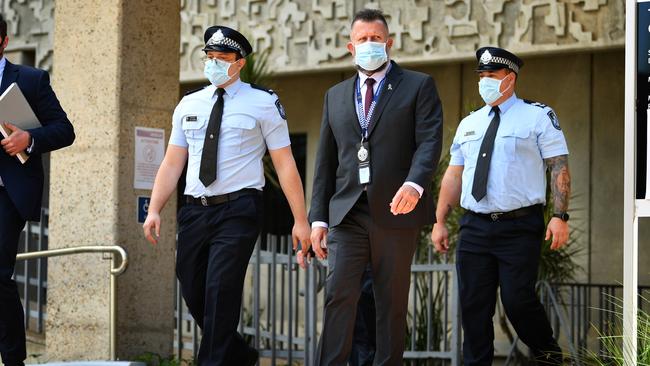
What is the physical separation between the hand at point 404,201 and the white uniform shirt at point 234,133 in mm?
1093

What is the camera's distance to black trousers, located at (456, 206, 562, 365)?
7105 mm

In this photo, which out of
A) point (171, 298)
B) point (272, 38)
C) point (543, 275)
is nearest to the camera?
point (171, 298)

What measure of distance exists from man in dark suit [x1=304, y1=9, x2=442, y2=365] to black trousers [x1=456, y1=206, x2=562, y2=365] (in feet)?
2.67

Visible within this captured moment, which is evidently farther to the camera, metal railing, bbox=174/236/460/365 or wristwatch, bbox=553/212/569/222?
metal railing, bbox=174/236/460/365

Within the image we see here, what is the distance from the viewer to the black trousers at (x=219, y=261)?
654 centimetres

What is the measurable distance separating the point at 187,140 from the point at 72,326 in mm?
2428

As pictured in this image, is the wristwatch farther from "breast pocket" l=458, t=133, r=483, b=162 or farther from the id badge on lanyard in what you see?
the id badge on lanyard

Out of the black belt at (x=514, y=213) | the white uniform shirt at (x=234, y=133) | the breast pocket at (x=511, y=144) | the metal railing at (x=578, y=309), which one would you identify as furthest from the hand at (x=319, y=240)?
the metal railing at (x=578, y=309)

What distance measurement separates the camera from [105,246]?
27.0 feet

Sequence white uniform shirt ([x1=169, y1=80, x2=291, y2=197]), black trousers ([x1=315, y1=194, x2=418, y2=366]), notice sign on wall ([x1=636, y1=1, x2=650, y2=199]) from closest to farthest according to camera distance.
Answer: black trousers ([x1=315, y1=194, x2=418, y2=366])
notice sign on wall ([x1=636, y1=1, x2=650, y2=199])
white uniform shirt ([x1=169, y1=80, x2=291, y2=197])

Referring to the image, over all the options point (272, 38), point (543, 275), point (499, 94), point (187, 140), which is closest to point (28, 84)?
point (187, 140)

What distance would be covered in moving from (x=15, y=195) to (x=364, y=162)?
1990 millimetres

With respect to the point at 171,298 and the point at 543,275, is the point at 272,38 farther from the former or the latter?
the point at 171,298

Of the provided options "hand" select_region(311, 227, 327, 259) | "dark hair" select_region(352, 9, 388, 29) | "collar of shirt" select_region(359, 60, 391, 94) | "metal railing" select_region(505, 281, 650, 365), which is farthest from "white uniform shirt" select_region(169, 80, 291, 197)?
"metal railing" select_region(505, 281, 650, 365)
